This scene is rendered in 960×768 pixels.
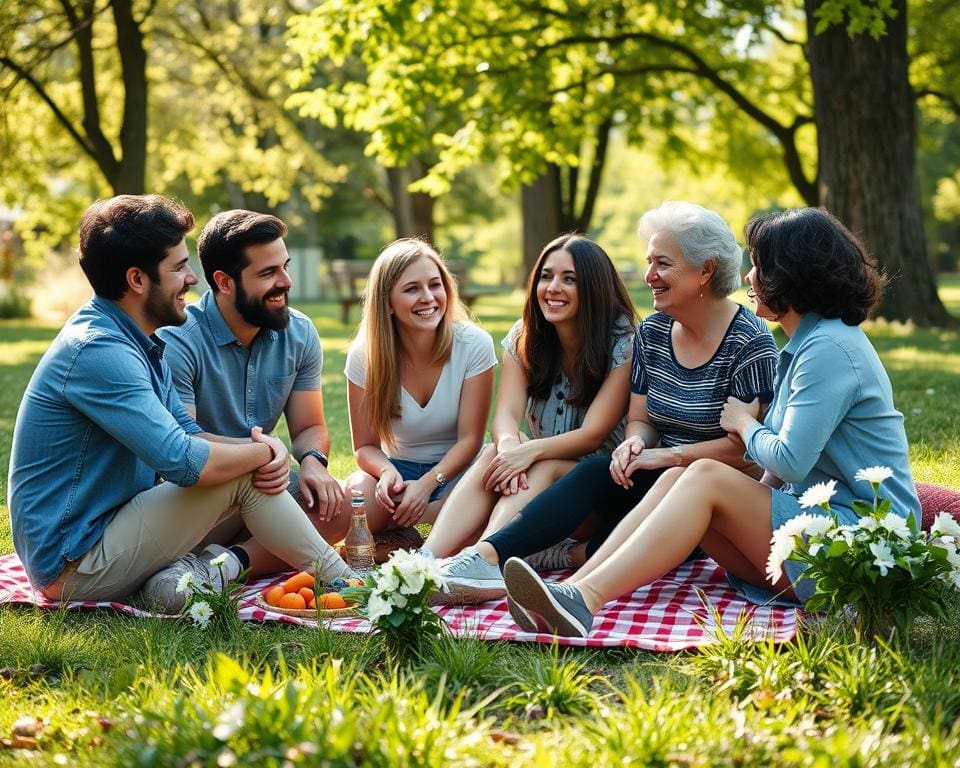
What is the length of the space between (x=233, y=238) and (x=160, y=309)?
0.70 m

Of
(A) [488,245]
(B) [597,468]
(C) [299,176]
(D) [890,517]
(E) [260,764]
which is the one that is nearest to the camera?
(E) [260,764]

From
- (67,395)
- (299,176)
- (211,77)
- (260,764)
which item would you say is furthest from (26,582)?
(299,176)

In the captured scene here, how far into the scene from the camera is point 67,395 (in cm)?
422

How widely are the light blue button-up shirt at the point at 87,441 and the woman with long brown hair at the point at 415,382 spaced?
1.25 m

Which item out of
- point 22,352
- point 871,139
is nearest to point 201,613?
point 871,139

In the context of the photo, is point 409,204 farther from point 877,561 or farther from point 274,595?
point 877,561

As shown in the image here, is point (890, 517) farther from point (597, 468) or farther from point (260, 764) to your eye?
point (260, 764)

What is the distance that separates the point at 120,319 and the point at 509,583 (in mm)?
1800

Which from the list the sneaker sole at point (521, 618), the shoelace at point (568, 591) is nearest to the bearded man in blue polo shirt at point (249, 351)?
the sneaker sole at point (521, 618)

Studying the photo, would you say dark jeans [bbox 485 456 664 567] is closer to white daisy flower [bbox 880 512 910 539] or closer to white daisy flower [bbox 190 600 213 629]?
white daisy flower [bbox 190 600 213 629]

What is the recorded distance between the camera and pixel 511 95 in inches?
583

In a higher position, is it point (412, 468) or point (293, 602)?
point (412, 468)

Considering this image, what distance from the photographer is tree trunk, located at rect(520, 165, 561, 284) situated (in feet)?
75.7

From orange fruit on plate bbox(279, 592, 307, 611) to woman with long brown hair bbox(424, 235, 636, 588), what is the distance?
668 mm
